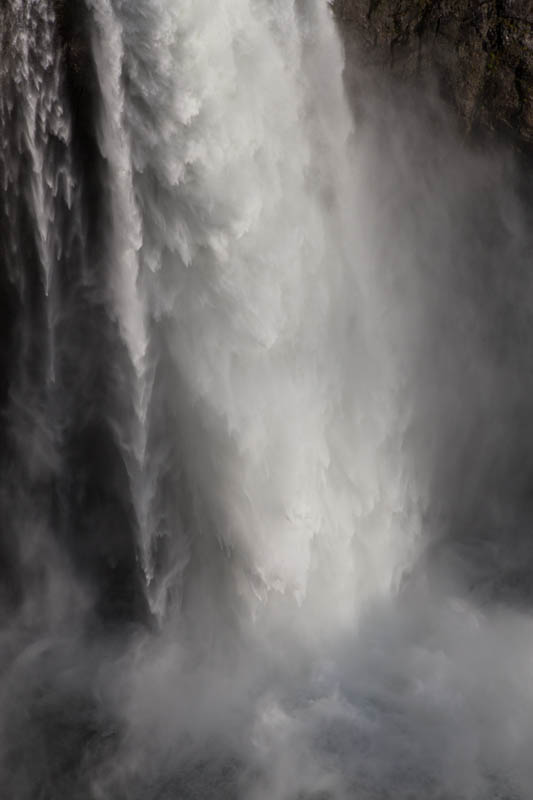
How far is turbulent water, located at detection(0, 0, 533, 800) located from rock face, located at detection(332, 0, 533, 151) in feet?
1.47

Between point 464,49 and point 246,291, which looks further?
point 464,49

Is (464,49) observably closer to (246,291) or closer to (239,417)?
(246,291)

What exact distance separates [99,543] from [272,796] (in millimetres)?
5275

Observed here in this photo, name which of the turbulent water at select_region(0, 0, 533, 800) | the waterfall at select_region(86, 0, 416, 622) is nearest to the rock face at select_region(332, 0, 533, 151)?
the turbulent water at select_region(0, 0, 533, 800)

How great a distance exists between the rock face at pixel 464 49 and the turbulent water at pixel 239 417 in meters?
0.45

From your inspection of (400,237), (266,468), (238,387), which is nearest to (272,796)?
(266,468)

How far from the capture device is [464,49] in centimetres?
1482

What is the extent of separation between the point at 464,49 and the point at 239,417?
703 centimetres

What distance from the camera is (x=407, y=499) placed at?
15711 millimetres

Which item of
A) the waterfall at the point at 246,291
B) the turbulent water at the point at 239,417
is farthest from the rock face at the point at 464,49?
the waterfall at the point at 246,291

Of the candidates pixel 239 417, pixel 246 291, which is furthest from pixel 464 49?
pixel 239 417

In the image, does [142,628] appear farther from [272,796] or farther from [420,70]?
[420,70]

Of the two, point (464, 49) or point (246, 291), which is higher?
point (464, 49)

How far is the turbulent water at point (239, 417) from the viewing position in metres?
11.8
